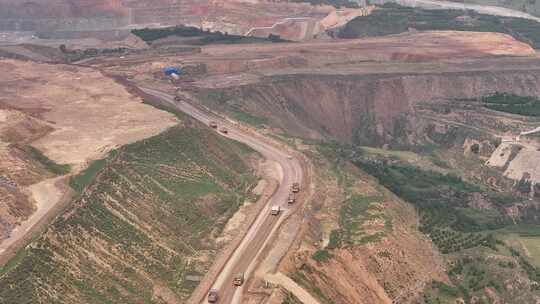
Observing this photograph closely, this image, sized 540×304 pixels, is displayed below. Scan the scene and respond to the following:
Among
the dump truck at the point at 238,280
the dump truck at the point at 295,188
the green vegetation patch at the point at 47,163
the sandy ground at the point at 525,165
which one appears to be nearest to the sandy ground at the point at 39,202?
the green vegetation patch at the point at 47,163

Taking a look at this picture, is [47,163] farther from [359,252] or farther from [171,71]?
[171,71]

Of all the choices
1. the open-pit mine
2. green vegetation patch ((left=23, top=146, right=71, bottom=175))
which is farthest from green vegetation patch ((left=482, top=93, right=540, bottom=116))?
green vegetation patch ((left=23, top=146, right=71, bottom=175))

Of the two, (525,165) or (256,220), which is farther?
(525,165)

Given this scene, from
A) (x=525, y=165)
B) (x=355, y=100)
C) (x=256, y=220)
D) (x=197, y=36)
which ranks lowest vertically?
(x=525, y=165)

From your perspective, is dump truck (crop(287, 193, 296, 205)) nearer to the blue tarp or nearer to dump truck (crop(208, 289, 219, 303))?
dump truck (crop(208, 289, 219, 303))

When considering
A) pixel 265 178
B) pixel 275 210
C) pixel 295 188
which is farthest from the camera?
pixel 265 178

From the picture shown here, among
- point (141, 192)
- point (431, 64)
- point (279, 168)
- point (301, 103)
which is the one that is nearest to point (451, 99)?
point (431, 64)

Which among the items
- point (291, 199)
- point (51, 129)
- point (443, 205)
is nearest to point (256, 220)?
point (291, 199)
